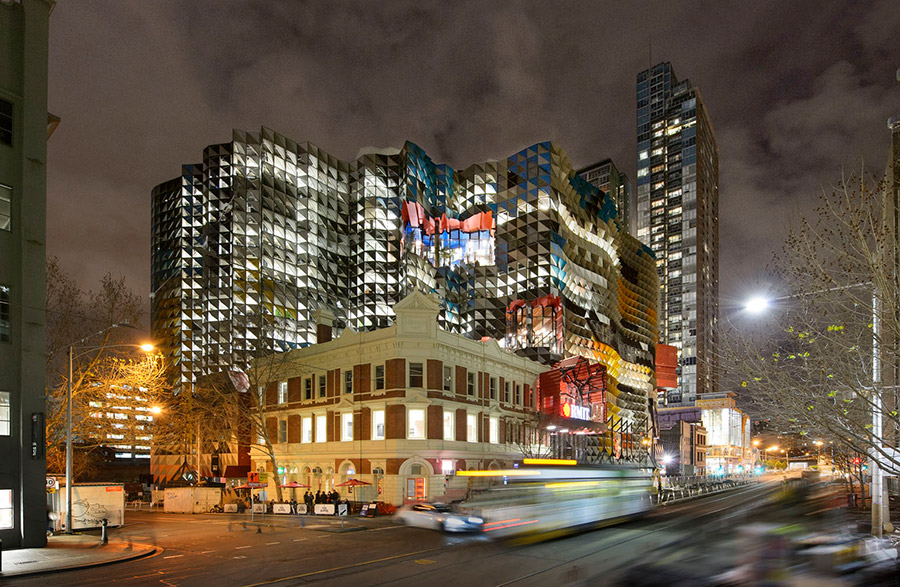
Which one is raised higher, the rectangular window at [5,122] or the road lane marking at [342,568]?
the rectangular window at [5,122]

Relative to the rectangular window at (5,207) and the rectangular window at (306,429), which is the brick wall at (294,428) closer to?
the rectangular window at (306,429)

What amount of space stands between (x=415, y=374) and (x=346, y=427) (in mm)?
7288

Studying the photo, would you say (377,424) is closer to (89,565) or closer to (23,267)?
(23,267)

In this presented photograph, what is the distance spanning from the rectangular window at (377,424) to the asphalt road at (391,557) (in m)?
12.7

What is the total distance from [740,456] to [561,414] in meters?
157

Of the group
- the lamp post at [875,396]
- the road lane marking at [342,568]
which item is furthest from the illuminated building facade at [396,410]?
the lamp post at [875,396]

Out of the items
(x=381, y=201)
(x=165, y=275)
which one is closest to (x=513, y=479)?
(x=381, y=201)

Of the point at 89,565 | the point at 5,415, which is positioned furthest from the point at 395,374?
the point at 89,565

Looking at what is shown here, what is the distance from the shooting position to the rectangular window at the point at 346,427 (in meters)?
48.6

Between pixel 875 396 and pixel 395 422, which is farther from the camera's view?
pixel 395 422

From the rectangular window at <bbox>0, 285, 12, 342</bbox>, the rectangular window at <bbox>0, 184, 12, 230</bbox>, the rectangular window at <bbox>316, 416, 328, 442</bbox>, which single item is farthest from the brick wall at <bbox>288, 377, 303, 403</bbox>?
the rectangular window at <bbox>0, 184, 12, 230</bbox>

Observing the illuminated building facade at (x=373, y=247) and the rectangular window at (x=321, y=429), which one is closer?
the rectangular window at (x=321, y=429)

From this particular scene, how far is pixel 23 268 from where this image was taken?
28797 mm

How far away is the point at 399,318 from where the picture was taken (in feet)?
151
